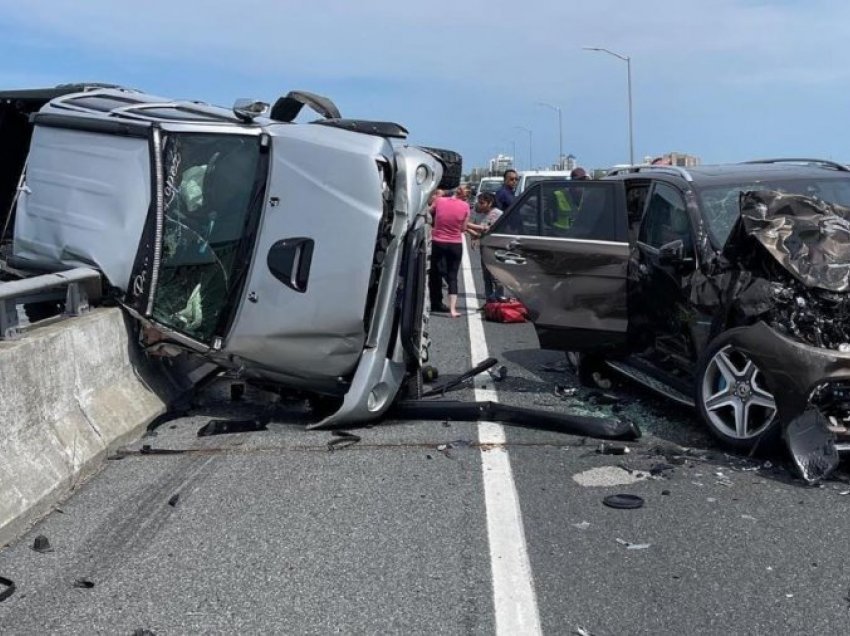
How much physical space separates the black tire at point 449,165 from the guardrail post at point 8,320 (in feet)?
10.3

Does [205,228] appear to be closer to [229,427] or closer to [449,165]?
[229,427]

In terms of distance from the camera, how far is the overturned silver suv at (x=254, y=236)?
6.07 m

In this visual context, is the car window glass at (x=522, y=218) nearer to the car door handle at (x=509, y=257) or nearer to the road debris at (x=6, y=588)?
the car door handle at (x=509, y=257)

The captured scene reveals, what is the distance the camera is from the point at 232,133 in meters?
6.25

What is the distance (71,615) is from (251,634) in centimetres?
75

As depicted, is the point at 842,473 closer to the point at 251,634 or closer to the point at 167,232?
the point at 251,634

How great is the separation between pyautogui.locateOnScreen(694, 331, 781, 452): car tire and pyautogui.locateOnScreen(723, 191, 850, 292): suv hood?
57cm

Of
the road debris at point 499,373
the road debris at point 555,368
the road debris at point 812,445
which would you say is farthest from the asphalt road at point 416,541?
the road debris at point 555,368

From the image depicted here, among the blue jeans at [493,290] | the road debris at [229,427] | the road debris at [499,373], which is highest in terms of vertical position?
the blue jeans at [493,290]

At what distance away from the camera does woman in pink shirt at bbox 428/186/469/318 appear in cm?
1298

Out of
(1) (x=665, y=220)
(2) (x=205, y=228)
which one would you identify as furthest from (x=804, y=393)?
(2) (x=205, y=228)

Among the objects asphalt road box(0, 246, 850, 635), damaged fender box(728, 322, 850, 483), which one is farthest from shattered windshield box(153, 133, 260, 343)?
damaged fender box(728, 322, 850, 483)

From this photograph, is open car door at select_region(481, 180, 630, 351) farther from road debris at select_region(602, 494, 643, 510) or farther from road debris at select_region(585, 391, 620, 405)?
road debris at select_region(602, 494, 643, 510)

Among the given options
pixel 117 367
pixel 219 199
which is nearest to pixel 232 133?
pixel 219 199
